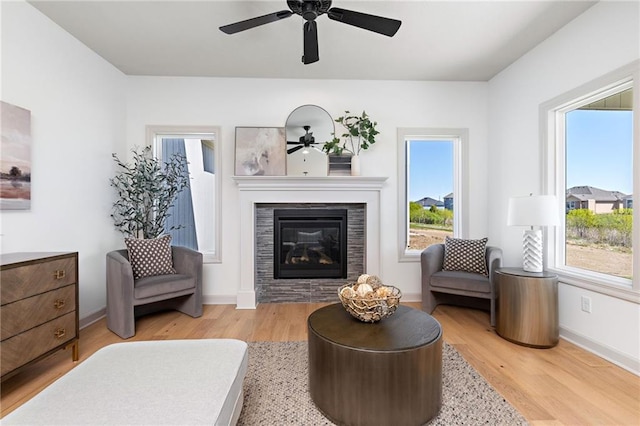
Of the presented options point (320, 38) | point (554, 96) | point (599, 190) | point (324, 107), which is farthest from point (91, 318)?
point (554, 96)

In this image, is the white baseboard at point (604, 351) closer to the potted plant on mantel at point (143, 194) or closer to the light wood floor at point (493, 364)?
the light wood floor at point (493, 364)

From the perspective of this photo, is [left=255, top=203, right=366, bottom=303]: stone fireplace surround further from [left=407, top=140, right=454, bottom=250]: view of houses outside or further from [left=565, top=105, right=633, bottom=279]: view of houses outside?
[left=565, top=105, right=633, bottom=279]: view of houses outside

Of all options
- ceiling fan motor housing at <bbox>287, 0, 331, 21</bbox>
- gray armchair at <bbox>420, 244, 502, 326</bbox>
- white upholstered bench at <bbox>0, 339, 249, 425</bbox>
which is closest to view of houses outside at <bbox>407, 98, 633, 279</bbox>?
gray armchair at <bbox>420, 244, 502, 326</bbox>

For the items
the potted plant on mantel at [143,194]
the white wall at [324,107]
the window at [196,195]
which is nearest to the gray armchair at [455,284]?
the white wall at [324,107]

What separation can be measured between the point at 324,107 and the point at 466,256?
2456 millimetres

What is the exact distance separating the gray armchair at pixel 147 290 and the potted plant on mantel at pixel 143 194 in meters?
0.44

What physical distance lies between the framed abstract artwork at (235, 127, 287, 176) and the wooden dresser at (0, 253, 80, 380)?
1936 millimetres

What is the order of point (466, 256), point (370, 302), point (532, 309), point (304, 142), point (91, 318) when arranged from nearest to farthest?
point (370, 302), point (532, 309), point (91, 318), point (466, 256), point (304, 142)

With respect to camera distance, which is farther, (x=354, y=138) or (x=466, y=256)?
(x=354, y=138)

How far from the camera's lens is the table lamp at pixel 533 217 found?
98.0 inches

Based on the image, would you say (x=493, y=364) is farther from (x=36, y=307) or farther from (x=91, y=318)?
(x=91, y=318)

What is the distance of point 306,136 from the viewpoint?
372 cm

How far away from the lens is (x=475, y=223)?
151 inches

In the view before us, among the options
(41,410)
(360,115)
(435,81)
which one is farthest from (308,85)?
(41,410)
